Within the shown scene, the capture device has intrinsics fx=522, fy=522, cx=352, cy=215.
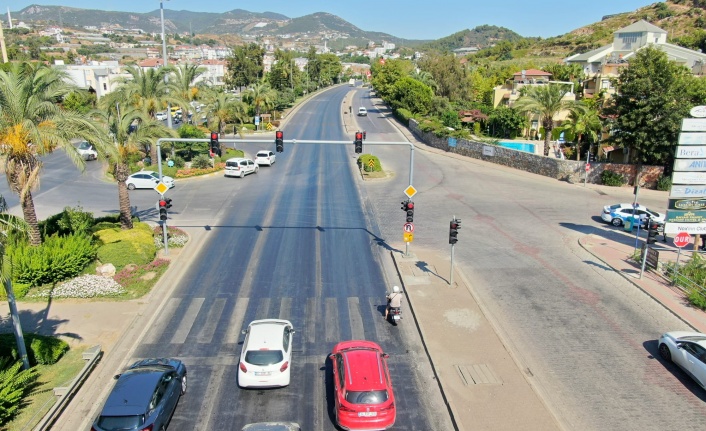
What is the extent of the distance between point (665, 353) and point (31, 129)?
79.7ft

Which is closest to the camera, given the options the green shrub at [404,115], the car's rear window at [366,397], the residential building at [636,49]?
the car's rear window at [366,397]

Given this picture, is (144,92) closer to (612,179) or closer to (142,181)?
(142,181)

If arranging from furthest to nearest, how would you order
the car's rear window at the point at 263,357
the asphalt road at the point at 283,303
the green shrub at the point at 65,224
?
the green shrub at the point at 65,224
the car's rear window at the point at 263,357
the asphalt road at the point at 283,303

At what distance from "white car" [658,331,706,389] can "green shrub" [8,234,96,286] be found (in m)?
22.5

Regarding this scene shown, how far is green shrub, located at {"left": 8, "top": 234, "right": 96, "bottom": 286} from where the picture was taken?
69.3 ft

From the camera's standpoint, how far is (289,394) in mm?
14805

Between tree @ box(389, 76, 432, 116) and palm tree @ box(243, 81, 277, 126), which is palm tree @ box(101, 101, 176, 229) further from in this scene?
tree @ box(389, 76, 432, 116)

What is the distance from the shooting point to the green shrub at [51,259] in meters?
21.1

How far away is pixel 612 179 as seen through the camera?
41.1 metres

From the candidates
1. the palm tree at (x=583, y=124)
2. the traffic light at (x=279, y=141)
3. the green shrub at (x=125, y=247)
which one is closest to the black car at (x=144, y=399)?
the green shrub at (x=125, y=247)

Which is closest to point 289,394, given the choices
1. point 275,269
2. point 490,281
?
point 275,269

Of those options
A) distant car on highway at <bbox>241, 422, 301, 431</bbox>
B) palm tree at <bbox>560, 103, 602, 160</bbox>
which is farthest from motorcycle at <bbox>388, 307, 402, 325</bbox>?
palm tree at <bbox>560, 103, 602, 160</bbox>

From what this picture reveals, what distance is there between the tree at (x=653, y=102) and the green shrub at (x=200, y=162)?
32983mm

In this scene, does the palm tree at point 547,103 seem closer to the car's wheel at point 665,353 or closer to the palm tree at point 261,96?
the palm tree at point 261,96
